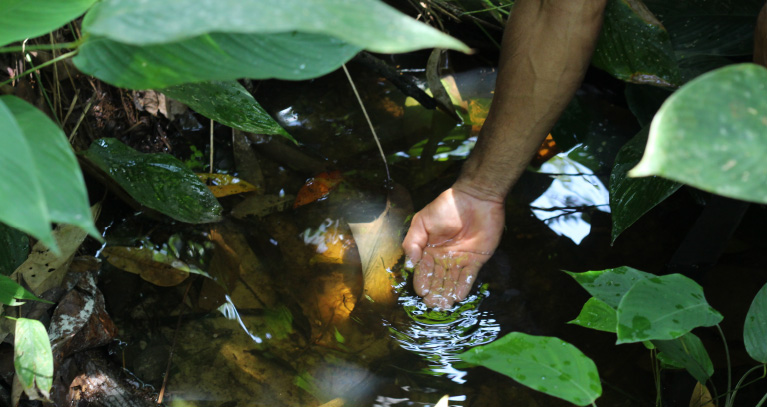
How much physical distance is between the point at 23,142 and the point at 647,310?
827 mm

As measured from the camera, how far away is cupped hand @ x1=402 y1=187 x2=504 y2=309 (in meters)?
1.57

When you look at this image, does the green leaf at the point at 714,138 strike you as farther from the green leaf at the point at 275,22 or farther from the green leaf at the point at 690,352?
the green leaf at the point at 690,352

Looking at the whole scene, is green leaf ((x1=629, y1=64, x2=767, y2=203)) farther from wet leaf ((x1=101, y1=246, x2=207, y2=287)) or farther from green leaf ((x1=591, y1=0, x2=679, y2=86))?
wet leaf ((x1=101, y1=246, x2=207, y2=287))

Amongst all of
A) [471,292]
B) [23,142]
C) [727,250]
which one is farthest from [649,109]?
[23,142]

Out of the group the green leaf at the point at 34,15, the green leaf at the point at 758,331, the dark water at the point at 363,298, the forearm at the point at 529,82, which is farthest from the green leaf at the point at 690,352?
the green leaf at the point at 34,15

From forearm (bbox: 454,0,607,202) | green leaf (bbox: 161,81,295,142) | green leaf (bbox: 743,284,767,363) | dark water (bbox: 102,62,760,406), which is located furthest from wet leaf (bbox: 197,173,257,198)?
green leaf (bbox: 743,284,767,363)

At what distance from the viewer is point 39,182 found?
585 millimetres

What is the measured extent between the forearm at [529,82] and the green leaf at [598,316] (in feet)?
2.07

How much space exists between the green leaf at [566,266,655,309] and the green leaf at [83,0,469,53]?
558 mm

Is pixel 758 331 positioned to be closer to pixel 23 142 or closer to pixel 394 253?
pixel 394 253

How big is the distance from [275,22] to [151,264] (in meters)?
1.13

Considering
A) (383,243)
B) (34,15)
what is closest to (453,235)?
(383,243)

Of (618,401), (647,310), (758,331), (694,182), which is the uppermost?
(694,182)

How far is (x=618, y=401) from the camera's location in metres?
1.31
